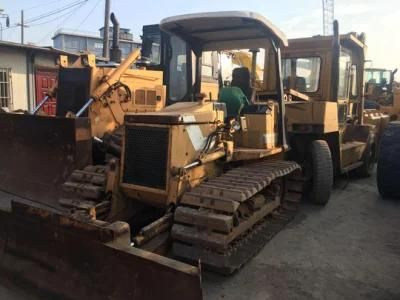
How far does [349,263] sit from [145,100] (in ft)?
13.9

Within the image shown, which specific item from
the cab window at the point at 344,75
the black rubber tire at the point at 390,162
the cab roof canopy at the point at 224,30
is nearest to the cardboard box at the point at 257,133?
the cab roof canopy at the point at 224,30

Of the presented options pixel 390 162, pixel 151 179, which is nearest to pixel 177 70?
pixel 151 179

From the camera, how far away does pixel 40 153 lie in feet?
18.7

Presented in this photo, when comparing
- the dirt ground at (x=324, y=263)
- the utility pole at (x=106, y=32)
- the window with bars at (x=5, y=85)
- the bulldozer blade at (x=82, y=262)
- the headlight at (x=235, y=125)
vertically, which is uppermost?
the utility pole at (x=106, y=32)

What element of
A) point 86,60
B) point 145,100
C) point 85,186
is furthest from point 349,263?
point 86,60

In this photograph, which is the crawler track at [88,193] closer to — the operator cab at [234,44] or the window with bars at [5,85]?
the operator cab at [234,44]

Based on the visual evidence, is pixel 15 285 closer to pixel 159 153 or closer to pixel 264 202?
pixel 159 153

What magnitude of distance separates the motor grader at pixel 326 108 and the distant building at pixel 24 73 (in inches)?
422

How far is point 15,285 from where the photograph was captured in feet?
11.1

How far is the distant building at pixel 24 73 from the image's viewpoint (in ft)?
51.5

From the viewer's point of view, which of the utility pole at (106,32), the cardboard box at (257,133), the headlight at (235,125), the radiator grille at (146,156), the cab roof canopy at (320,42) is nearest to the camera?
the radiator grille at (146,156)

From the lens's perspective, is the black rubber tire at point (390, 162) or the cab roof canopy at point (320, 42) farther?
the cab roof canopy at point (320, 42)

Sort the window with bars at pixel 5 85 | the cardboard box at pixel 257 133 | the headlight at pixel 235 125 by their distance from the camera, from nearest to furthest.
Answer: the headlight at pixel 235 125 → the cardboard box at pixel 257 133 → the window with bars at pixel 5 85

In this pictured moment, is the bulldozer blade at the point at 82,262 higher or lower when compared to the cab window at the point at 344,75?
lower
